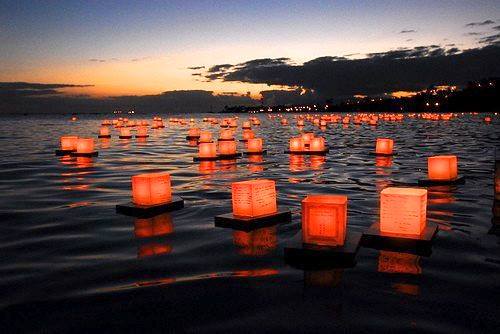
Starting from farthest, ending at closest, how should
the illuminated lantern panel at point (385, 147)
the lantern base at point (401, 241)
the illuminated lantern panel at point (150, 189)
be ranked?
the illuminated lantern panel at point (385, 147)
the illuminated lantern panel at point (150, 189)
the lantern base at point (401, 241)

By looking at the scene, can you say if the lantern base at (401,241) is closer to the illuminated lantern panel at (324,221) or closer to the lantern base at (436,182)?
the illuminated lantern panel at (324,221)

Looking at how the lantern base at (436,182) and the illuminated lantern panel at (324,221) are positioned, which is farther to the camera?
the lantern base at (436,182)

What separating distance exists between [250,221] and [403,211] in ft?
9.70

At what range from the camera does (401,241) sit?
8.20 meters

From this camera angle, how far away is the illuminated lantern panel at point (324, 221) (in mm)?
7562

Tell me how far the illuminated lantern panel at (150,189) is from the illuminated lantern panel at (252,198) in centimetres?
229

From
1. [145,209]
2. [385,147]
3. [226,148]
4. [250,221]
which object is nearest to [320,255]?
[250,221]

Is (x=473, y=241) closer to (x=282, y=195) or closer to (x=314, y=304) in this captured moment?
(x=314, y=304)

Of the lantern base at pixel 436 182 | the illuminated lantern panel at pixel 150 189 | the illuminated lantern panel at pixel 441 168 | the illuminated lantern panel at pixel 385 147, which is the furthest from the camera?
the illuminated lantern panel at pixel 385 147

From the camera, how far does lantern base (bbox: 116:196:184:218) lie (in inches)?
429

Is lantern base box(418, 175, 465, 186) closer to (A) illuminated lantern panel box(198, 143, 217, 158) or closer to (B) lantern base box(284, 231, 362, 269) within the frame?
(B) lantern base box(284, 231, 362, 269)

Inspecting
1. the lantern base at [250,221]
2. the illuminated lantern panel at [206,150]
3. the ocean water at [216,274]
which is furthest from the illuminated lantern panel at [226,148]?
the lantern base at [250,221]

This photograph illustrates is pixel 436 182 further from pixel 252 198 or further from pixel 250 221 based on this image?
pixel 250 221

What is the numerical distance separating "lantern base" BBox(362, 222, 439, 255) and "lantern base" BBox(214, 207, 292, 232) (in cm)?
212
